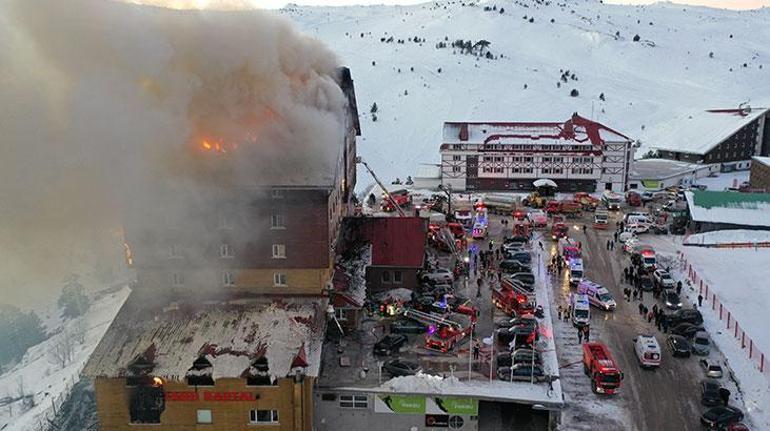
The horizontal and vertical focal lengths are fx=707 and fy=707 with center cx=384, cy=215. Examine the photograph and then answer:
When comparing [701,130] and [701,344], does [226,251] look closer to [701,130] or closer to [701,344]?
[701,344]

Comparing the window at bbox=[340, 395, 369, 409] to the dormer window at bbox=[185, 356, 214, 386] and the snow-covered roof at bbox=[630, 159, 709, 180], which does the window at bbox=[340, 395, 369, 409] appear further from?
the snow-covered roof at bbox=[630, 159, 709, 180]

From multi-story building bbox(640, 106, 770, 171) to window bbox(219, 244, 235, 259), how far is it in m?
58.8

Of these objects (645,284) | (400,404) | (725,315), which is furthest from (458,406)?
(645,284)

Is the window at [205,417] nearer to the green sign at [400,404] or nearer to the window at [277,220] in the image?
the green sign at [400,404]

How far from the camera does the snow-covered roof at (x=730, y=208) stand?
49.1 m

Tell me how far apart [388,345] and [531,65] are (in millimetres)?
104805

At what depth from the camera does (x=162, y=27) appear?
1069 inches

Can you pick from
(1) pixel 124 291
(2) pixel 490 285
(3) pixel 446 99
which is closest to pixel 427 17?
(3) pixel 446 99

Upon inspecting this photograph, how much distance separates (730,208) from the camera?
50.2 m

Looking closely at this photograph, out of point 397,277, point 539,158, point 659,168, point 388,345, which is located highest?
point 539,158

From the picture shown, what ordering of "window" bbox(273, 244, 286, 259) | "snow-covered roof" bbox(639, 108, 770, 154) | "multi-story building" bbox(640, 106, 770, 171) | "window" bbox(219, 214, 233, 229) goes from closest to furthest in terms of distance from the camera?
"window" bbox(219, 214, 233, 229)
"window" bbox(273, 244, 286, 259)
"multi-story building" bbox(640, 106, 770, 171)
"snow-covered roof" bbox(639, 108, 770, 154)

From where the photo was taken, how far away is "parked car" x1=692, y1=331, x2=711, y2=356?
3041 cm

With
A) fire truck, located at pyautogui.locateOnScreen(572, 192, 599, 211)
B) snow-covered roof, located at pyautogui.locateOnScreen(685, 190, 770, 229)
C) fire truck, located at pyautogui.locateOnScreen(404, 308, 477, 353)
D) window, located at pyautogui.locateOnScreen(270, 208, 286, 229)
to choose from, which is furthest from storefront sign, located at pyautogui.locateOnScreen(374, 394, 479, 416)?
fire truck, located at pyautogui.locateOnScreen(572, 192, 599, 211)

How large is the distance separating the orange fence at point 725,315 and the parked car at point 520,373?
34.9 ft
